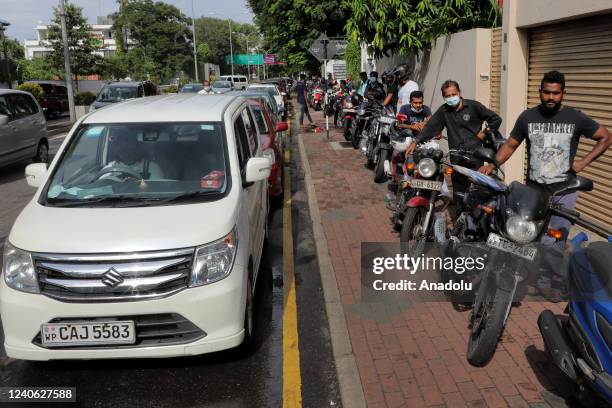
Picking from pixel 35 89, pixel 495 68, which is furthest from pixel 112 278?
pixel 35 89

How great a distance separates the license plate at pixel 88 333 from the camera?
3623 mm

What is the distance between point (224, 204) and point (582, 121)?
2956 mm

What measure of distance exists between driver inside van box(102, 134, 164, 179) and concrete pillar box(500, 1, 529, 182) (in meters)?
5.77

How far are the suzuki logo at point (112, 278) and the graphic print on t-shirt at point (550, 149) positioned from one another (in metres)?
3.49

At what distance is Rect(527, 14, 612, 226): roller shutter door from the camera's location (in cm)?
655

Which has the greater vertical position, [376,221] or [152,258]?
[152,258]

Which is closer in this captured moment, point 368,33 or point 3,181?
point 3,181

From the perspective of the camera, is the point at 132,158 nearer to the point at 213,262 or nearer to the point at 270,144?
the point at 213,262

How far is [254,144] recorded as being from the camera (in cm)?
631

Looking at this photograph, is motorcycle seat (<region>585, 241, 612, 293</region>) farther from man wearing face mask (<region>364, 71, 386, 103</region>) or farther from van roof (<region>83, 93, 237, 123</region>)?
man wearing face mask (<region>364, 71, 386, 103</region>)

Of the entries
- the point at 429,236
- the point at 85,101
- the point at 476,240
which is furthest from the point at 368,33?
the point at 85,101

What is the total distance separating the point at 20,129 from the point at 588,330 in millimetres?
12160

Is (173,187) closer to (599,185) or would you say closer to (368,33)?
(599,185)

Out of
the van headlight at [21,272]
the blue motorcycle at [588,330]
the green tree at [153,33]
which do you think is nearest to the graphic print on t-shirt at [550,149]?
the blue motorcycle at [588,330]
